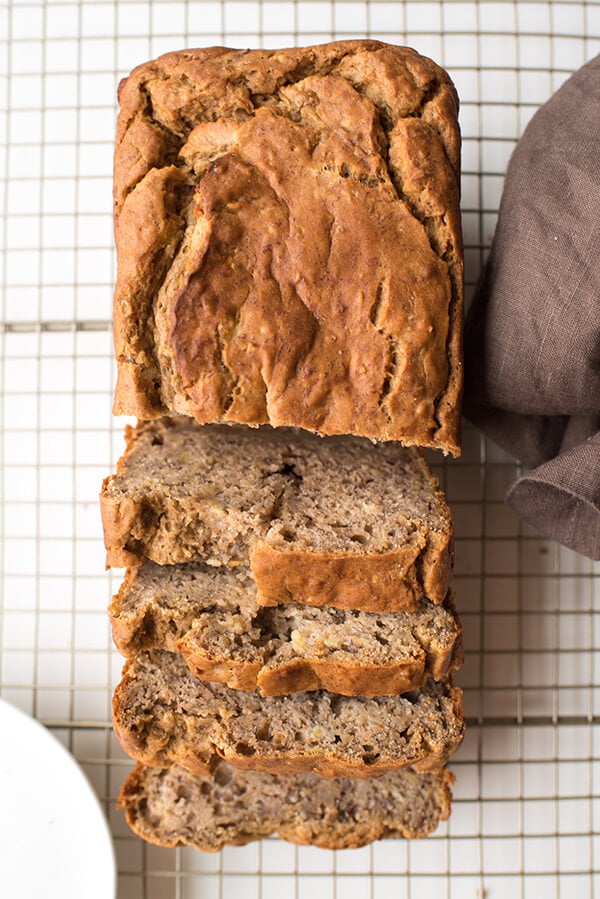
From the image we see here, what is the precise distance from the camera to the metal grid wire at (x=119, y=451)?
2033mm

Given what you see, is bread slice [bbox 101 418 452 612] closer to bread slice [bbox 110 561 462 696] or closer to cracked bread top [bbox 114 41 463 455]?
bread slice [bbox 110 561 462 696]

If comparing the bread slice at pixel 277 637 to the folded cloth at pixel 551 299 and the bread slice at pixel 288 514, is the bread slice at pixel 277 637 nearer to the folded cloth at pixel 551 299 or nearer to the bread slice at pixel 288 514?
the bread slice at pixel 288 514

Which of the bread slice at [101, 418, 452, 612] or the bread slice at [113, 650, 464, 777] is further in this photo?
the bread slice at [113, 650, 464, 777]

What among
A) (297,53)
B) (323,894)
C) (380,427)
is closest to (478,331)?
(380,427)

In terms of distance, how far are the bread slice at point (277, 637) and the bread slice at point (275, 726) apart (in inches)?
4.0

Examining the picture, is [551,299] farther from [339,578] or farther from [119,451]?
[119,451]

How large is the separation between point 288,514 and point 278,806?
81 cm

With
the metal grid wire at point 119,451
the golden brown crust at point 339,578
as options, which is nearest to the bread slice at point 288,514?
the golden brown crust at point 339,578

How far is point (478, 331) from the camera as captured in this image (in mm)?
1718

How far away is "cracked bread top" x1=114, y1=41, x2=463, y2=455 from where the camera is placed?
1447 millimetres

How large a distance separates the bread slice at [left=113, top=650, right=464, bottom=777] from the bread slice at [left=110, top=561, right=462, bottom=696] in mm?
102

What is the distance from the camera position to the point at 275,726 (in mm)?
1666

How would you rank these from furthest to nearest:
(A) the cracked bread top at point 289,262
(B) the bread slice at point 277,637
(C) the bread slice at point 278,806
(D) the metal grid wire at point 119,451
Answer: (D) the metal grid wire at point 119,451
(C) the bread slice at point 278,806
(B) the bread slice at point 277,637
(A) the cracked bread top at point 289,262

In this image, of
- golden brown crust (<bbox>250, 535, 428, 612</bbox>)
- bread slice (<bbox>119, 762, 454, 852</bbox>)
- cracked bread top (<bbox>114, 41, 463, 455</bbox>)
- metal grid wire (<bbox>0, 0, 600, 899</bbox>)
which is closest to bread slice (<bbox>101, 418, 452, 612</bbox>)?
golden brown crust (<bbox>250, 535, 428, 612</bbox>)
